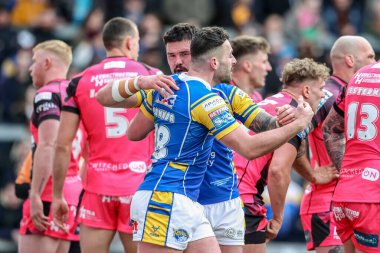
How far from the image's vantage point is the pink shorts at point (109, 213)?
33.0ft

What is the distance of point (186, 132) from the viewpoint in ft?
26.1

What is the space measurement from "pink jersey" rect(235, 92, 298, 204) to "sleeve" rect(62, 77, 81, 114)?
198 cm

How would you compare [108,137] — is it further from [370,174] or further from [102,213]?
[370,174]

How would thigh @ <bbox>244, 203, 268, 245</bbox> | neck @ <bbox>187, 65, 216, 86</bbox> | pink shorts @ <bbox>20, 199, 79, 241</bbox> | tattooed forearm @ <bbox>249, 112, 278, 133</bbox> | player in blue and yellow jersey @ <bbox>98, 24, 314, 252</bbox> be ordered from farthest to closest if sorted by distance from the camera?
pink shorts @ <bbox>20, 199, 79, 241</bbox> < thigh @ <bbox>244, 203, 268, 245</bbox> < player in blue and yellow jersey @ <bbox>98, 24, 314, 252</bbox> < neck @ <bbox>187, 65, 216, 86</bbox> < tattooed forearm @ <bbox>249, 112, 278, 133</bbox>

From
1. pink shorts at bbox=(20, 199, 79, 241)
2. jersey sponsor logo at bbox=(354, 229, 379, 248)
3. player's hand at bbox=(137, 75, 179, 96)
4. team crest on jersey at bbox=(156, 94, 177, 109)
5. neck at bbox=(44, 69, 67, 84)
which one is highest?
player's hand at bbox=(137, 75, 179, 96)

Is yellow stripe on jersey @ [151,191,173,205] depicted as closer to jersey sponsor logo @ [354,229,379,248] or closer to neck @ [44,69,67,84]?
jersey sponsor logo @ [354,229,379,248]

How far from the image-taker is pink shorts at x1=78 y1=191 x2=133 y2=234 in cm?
1005

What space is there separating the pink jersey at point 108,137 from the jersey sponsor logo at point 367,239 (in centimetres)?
251

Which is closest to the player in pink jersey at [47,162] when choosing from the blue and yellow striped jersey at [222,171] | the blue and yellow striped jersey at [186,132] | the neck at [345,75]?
the blue and yellow striped jersey at [222,171]

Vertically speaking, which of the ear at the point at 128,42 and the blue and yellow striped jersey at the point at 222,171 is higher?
the ear at the point at 128,42

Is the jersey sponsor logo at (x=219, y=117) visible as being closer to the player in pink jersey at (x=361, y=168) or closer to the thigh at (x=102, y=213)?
the player in pink jersey at (x=361, y=168)

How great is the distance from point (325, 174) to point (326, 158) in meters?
0.24

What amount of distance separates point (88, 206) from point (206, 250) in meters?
2.49

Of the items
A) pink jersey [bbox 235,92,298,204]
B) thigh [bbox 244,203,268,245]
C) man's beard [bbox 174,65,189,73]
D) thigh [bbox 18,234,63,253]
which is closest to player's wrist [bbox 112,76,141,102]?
man's beard [bbox 174,65,189,73]
